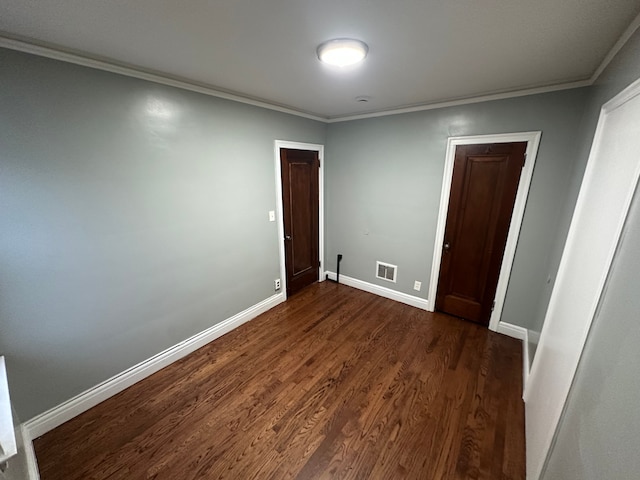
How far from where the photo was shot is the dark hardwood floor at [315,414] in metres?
1.50

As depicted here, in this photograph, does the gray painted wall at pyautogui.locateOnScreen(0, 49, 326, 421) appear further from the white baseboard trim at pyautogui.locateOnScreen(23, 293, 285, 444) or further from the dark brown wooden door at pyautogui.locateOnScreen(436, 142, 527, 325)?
the dark brown wooden door at pyautogui.locateOnScreen(436, 142, 527, 325)

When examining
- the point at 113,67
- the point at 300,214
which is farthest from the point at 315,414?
the point at 113,67

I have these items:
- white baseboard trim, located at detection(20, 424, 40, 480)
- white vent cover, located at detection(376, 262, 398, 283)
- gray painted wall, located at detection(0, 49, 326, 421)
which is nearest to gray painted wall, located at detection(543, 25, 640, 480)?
white vent cover, located at detection(376, 262, 398, 283)

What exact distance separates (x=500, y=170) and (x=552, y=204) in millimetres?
532

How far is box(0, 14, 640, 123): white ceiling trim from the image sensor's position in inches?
52.9

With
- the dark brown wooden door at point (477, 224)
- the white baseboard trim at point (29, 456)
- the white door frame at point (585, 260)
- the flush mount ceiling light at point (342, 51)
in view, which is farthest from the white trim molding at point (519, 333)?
the white baseboard trim at point (29, 456)

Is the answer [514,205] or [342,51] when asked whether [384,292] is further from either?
[342,51]

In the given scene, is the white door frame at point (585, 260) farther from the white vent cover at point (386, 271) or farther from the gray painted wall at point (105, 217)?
the gray painted wall at point (105, 217)

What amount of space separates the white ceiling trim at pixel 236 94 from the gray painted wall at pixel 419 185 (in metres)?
0.06

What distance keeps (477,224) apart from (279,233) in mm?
2277

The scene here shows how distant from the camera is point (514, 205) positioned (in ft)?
7.90

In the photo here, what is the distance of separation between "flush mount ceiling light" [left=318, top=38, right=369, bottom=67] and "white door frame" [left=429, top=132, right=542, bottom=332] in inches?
65.2

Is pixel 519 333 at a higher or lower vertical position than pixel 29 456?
higher

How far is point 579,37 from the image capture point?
131cm
